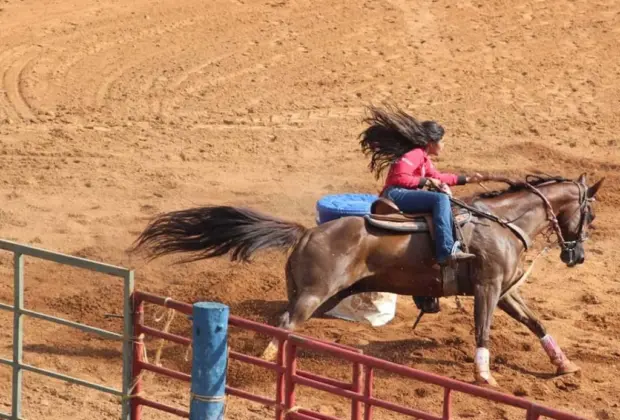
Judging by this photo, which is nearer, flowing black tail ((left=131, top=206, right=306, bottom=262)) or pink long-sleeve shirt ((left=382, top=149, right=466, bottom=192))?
flowing black tail ((left=131, top=206, right=306, bottom=262))

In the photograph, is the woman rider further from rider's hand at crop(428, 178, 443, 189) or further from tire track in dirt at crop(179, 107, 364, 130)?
tire track in dirt at crop(179, 107, 364, 130)

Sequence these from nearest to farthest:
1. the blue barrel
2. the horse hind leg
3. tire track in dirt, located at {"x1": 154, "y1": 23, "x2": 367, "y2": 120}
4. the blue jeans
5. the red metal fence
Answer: the red metal fence, the horse hind leg, the blue jeans, the blue barrel, tire track in dirt, located at {"x1": 154, "y1": 23, "x2": 367, "y2": 120}

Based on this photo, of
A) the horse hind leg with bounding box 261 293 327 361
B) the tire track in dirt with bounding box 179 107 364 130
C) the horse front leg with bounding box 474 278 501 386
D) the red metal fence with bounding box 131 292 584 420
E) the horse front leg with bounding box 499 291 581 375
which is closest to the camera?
the red metal fence with bounding box 131 292 584 420

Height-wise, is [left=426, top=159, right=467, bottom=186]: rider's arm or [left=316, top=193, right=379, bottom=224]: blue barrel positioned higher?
[left=426, top=159, right=467, bottom=186]: rider's arm

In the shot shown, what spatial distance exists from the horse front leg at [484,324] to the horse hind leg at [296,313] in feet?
4.32

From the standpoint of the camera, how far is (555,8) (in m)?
19.8

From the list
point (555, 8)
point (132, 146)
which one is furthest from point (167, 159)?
point (555, 8)

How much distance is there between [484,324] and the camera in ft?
31.6

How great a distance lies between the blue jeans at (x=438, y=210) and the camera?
30.8 ft

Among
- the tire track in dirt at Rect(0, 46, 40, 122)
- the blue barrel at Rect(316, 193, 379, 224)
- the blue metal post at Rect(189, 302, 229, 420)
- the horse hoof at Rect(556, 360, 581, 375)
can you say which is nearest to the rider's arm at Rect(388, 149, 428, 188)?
the blue barrel at Rect(316, 193, 379, 224)

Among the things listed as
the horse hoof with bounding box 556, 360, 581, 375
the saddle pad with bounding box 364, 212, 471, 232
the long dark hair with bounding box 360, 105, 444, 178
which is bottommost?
Result: the horse hoof with bounding box 556, 360, 581, 375

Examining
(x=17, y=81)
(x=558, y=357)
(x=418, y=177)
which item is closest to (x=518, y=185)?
(x=418, y=177)

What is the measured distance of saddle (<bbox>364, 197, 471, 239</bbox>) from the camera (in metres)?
9.41

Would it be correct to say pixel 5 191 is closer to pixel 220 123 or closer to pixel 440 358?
pixel 220 123
